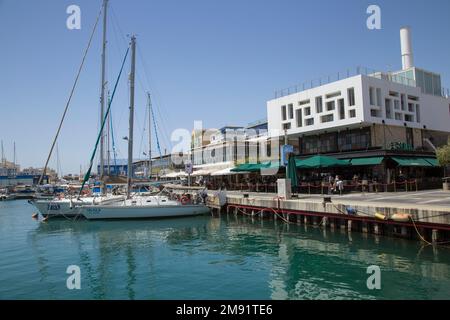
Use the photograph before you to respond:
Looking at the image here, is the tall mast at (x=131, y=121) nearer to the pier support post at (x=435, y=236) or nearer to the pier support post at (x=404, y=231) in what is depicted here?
the pier support post at (x=404, y=231)

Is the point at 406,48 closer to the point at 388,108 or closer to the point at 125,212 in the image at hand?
the point at 388,108

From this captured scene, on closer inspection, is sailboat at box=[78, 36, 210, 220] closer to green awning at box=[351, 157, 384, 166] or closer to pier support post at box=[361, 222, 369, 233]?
pier support post at box=[361, 222, 369, 233]

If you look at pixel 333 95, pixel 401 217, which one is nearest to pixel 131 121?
pixel 401 217

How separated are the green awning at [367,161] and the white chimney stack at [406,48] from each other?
68.1ft

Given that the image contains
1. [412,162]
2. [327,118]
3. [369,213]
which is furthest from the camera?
[327,118]

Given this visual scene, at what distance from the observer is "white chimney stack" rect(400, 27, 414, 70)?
47781mm

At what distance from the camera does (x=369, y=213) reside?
19.6 m

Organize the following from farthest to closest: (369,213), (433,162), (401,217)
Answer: (433,162)
(369,213)
(401,217)

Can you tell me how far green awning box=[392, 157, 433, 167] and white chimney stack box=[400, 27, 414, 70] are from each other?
17.2 m

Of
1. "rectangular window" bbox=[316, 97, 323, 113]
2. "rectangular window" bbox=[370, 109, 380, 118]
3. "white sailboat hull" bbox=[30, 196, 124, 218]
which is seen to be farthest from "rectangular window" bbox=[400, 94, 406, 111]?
"white sailboat hull" bbox=[30, 196, 124, 218]

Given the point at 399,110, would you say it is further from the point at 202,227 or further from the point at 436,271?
the point at 436,271

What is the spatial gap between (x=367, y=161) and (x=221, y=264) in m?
25.0

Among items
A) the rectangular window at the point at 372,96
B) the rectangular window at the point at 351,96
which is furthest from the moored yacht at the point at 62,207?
the rectangular window at the point at 372,96
